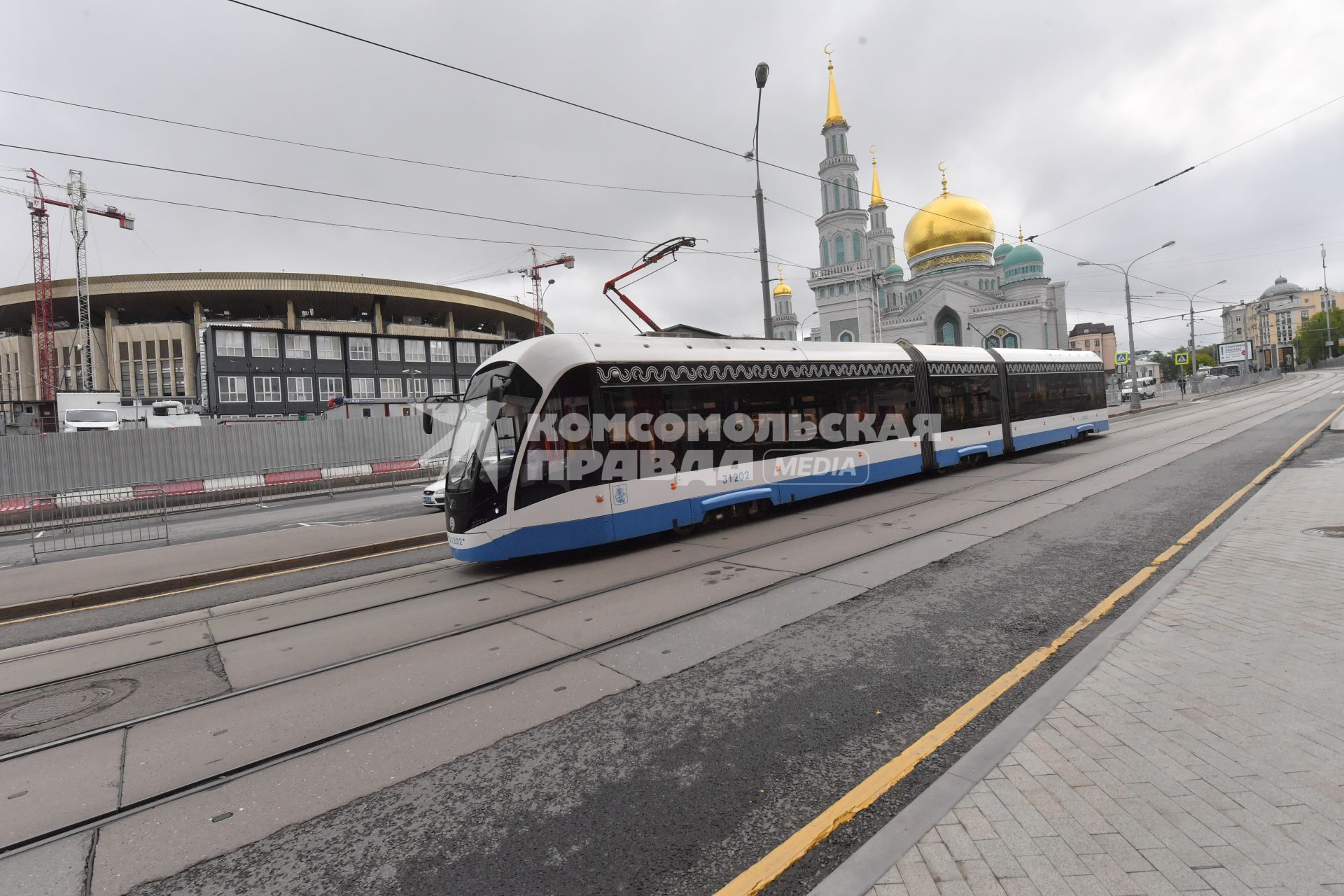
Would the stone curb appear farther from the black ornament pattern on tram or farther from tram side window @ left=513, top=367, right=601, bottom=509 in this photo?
the black ornament pattern on tram

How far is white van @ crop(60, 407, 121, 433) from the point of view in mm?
31422

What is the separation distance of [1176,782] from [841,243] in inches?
2870

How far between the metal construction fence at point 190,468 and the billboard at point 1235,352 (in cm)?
9283

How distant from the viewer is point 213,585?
8.62 metres

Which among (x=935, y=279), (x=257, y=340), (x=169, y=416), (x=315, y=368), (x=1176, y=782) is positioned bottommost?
(x=1176, y=782)

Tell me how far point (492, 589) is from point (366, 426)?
74.3 feet

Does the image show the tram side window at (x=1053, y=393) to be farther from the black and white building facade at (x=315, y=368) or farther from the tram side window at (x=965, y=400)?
the black and white building facade at (x=315, y=368)

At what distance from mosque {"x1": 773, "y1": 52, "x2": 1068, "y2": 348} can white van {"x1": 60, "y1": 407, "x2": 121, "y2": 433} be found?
59819 millimetres

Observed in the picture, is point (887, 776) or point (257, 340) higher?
point (257, 340)

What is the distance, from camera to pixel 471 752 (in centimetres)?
366

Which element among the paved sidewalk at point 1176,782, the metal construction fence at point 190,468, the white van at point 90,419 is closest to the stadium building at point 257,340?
the white van at point 90,419

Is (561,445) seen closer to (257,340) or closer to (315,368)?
(257,340)

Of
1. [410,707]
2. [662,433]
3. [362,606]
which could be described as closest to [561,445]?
[662,433]

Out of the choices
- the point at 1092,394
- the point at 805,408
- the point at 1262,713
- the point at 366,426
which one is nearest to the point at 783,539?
the point at 805,408
